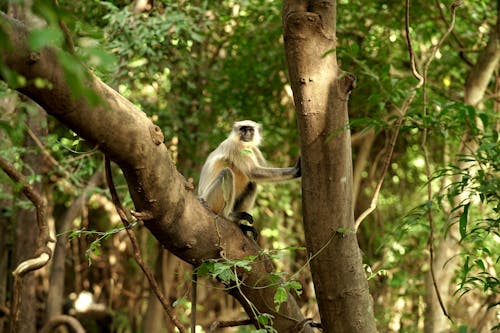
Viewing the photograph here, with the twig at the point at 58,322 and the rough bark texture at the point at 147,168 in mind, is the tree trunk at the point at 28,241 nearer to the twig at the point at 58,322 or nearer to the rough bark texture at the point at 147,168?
the twig at the point at 58,322

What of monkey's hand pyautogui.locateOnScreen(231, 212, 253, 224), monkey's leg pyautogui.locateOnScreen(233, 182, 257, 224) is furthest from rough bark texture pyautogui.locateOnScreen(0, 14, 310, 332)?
monkey's leg pyautogui.locateOnScreen(233, 182, 257, 224)

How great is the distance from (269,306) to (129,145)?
4.35 ft

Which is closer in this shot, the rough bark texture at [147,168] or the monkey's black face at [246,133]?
the rough bark texture at [147,168]

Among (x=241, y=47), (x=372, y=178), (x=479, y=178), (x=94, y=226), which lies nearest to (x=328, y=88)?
(x=479, y=178)

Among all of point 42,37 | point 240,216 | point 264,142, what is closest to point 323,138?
point 42,37

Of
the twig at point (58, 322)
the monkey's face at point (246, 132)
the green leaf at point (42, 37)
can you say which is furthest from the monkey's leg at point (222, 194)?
the green leaf at point (42, 37)

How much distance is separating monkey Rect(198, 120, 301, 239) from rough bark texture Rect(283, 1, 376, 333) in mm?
1725

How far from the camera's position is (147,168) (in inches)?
104

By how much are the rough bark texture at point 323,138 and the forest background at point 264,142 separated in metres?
1.29

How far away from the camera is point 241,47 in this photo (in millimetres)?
6969

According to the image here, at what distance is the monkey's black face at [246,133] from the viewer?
5555 millimetres

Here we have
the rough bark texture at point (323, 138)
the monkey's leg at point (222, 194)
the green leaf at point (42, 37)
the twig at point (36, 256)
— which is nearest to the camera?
the green leaf at point (42, 37)

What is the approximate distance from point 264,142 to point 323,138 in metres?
4.40

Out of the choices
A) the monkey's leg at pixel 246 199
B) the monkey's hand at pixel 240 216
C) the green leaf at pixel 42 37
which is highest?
the monkey's leg at pixel 246 199
